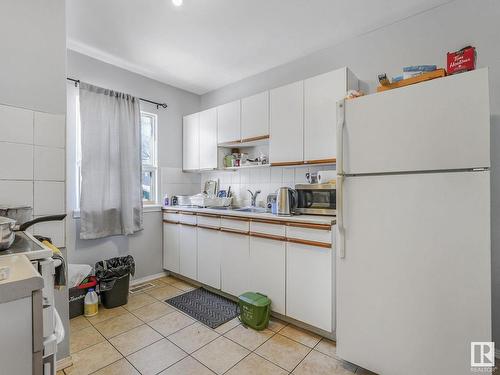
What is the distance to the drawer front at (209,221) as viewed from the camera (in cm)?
272

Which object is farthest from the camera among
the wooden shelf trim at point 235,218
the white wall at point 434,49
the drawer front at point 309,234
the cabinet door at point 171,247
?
the cabinet door at point 171,247

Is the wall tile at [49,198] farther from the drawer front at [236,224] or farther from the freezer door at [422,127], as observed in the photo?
the freezer door at [422,127]

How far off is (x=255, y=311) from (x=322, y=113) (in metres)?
1.83

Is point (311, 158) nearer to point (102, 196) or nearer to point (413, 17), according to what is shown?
point (413, 17)

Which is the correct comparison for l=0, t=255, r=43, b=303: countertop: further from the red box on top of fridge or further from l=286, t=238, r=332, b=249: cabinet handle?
the red box on top of fridge

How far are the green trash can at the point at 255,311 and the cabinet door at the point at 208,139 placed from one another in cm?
173

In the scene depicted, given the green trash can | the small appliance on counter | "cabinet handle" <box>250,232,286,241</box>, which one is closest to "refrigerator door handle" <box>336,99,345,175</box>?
the small appliance on counter

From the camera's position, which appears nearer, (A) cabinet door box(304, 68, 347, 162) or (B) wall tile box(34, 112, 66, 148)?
(B) wall tile box(34, 112, 66, 148)

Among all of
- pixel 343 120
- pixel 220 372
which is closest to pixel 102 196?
pixel 220 372

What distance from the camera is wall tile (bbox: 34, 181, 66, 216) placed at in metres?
1.63

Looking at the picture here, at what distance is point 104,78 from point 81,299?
2.37m

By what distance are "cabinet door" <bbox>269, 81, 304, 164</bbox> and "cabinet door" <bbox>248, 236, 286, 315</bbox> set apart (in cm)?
86

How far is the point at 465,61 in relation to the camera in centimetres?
137

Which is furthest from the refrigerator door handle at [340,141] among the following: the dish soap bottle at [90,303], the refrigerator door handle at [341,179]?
the dish soap bottle at [90,303]
